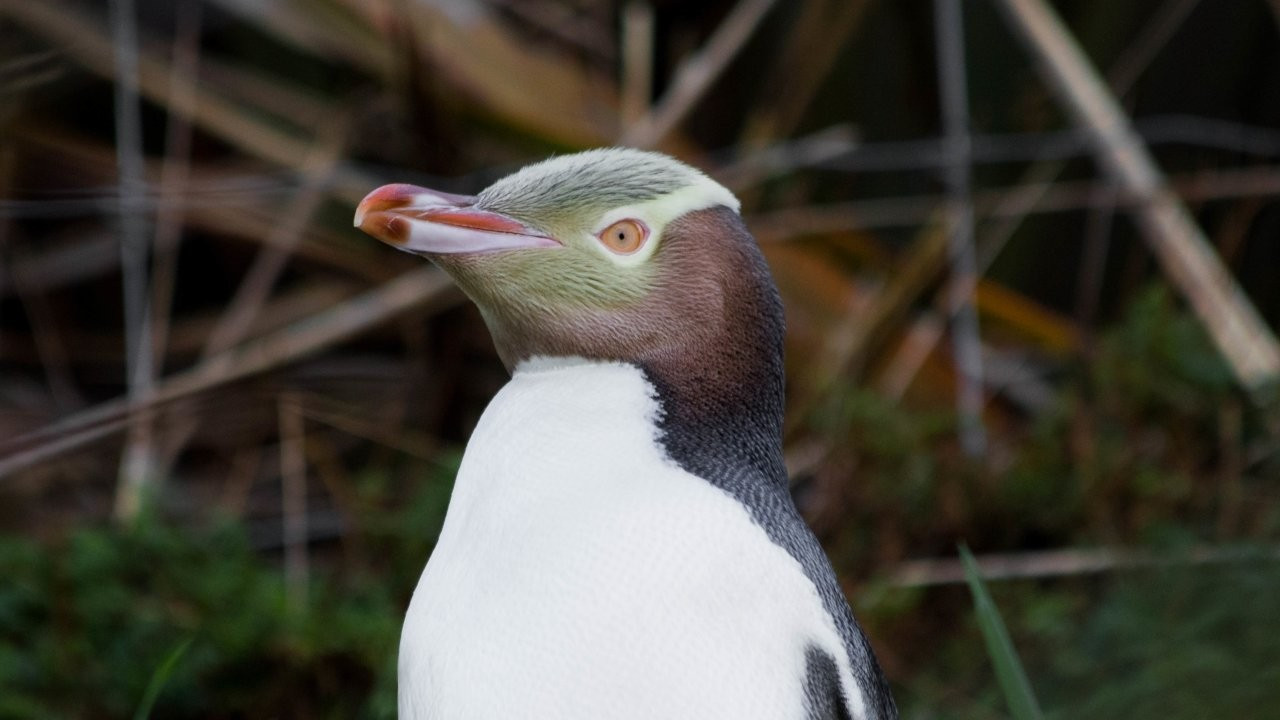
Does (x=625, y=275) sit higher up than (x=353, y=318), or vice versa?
(x=353, y=318)

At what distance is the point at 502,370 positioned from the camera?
7.82 ft

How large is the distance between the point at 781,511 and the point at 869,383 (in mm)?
1409

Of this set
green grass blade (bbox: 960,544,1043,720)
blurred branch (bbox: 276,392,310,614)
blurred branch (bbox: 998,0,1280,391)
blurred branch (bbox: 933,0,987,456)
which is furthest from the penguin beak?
blurred branch (bbox: 998,0,1280,391)

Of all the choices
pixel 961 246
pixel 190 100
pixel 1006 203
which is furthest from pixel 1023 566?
pixel 190 100

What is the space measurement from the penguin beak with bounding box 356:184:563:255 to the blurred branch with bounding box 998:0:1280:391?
150 centimetres

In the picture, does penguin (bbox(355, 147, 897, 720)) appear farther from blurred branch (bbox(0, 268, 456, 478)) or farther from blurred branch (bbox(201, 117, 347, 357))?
blurred branch (bbox(201, 117, 347, 357))

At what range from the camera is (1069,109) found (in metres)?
2.24

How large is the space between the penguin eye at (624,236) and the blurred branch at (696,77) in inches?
46.0

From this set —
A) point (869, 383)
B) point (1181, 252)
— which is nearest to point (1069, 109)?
point (1181, 252)

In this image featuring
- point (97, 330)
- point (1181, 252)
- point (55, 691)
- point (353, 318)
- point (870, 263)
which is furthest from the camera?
point (97, 330)

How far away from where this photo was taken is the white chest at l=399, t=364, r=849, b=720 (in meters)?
0.76

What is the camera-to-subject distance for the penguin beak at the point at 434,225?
2.67 feet

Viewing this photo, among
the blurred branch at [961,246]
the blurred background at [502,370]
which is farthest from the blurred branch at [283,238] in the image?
the blurred branch at [961,246]

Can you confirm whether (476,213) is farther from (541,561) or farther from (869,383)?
(869,383)
